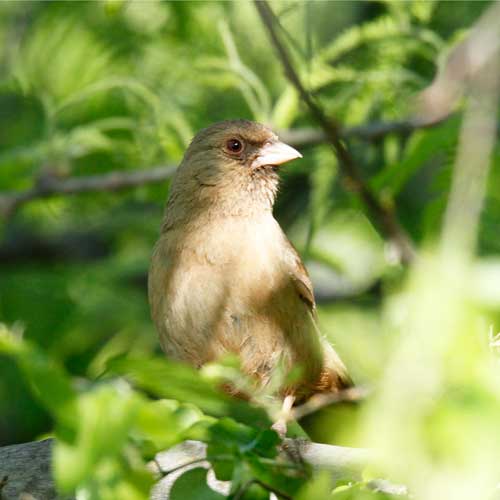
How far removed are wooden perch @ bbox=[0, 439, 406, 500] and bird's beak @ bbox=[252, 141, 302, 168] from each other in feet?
7.06

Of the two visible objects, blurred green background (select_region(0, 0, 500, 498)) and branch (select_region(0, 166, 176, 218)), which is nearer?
blurred green background (select_region(0, 0, 500, 498))

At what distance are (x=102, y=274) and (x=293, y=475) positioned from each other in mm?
6344

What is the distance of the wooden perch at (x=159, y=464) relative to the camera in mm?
3168

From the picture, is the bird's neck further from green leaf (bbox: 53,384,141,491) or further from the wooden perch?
green leaf (bbox: 53,384,141,491)

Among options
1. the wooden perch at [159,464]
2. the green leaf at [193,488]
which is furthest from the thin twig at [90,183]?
the green leaf at [193,488]

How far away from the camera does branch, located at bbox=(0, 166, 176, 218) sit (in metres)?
7.08

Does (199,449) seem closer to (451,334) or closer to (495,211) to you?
(451,334)

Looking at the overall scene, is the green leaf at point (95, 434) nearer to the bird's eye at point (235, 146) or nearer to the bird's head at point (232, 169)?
the bird's head at point (232, 169)

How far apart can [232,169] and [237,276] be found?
0.86 metres

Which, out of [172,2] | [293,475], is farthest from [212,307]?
[172,2]

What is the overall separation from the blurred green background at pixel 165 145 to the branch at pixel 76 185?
11 centimetres

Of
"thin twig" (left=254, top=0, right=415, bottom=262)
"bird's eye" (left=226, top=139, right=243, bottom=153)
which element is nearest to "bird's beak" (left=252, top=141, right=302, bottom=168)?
"bird's eye" (left=226, top=139, right=243, bottom=153)

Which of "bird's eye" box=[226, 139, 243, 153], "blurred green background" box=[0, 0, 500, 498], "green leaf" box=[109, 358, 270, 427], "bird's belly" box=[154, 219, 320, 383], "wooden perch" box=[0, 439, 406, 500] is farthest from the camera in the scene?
"blurred green background" box=[0, 0, 500, 498]

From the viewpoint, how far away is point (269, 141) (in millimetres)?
5992
